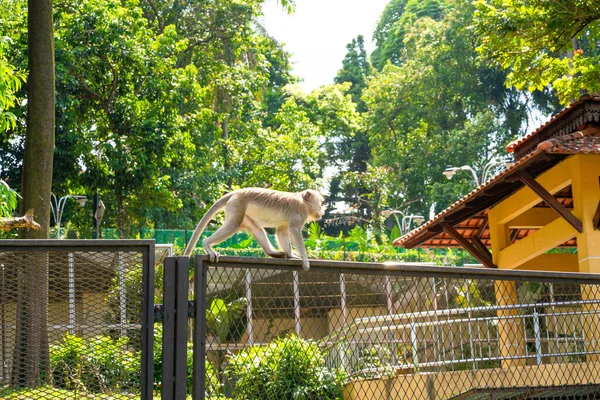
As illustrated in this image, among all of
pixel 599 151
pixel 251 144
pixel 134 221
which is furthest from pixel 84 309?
pixel 251 144

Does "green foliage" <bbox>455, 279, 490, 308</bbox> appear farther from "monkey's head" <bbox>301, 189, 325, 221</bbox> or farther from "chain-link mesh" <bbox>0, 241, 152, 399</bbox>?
"chain-link mesh" <bbox>0, 241, 152, 399</bbox>

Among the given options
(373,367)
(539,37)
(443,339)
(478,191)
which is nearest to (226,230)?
(373,367)

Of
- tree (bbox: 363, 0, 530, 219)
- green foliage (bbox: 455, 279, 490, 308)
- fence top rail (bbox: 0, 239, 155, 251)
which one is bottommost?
green foliage (bbox: 455, 279, 490, 308)

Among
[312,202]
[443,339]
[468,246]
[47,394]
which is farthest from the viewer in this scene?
[468,246]

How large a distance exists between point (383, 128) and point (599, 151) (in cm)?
4231

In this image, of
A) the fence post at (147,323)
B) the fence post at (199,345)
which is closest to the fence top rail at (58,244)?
the fence post at (147,323)

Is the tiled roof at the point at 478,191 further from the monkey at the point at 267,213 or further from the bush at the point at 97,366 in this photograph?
the bush at the point at 97,366

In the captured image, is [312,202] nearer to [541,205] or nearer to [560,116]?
[560,116]

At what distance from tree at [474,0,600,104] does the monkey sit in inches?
392

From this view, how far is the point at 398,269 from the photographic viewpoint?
165 inches

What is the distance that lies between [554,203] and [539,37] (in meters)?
4.70

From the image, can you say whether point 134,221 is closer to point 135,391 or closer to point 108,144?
point 108,144

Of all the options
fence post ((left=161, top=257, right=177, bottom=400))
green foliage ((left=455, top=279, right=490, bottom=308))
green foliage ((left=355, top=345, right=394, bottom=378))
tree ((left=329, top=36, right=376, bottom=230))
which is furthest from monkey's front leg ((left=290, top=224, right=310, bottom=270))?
tree ((left=329, top=36, right=376, bottom=230))

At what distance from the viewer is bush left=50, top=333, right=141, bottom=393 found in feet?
12.3
